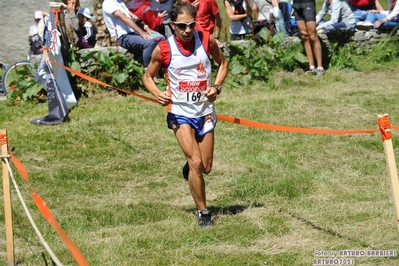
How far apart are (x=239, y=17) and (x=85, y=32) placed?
262cm

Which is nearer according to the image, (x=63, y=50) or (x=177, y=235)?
(x=177, y=235)

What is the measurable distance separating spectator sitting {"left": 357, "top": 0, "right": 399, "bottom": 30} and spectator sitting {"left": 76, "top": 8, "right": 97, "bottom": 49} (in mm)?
4819

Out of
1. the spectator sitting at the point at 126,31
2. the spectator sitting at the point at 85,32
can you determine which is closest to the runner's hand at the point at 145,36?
the spectator sitting at the point at 126,31

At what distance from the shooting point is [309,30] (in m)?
12.3

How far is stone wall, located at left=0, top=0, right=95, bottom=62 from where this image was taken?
49.2 ft

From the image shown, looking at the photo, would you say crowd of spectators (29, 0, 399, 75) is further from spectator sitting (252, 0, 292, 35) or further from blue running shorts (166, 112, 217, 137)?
blue running shorts (166, 112, 217, 137)

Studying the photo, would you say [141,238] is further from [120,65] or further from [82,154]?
[120,65]

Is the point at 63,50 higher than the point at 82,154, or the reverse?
the point at 63,50

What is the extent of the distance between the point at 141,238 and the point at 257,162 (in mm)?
2611

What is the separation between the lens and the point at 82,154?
29.9 ft

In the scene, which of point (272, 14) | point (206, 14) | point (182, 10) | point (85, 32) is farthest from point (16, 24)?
point (182, 10)

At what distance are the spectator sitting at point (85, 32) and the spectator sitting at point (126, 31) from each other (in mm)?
778

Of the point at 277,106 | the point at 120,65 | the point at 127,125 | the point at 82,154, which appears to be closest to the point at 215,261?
the point at 82,154

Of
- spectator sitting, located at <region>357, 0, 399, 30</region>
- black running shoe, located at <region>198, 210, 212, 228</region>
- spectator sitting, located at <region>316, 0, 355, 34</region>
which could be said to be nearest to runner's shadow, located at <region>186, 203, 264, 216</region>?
black running shoe, located at <region>198, 210, 212, 228</region>
